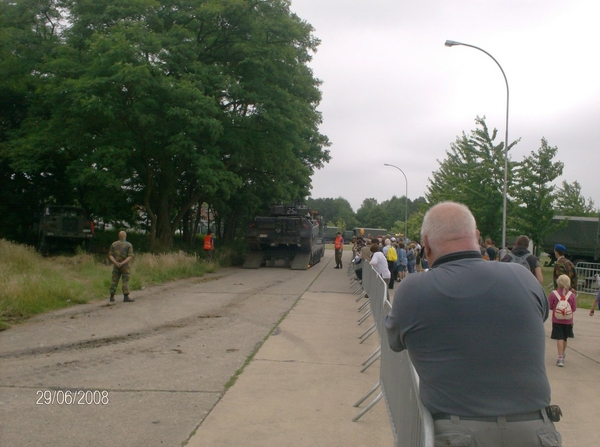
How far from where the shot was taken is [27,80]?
2692cm

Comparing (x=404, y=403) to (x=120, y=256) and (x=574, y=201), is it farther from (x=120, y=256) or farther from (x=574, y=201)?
(x=574, y=201)

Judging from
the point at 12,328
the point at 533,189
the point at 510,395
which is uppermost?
the point at 533,189

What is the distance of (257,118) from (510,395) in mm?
24198

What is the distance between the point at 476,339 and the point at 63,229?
82.8 feet

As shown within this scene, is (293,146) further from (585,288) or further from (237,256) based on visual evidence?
(585,288)

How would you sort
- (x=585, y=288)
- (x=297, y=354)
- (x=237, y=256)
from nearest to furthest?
(x=297, y=354) → (x=585, y=288) → (x=237, y=256)

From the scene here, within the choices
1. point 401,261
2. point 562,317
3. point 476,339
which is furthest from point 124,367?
point 401,261

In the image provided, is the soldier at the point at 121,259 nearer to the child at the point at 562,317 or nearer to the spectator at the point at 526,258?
the spectator at the point at 526,258

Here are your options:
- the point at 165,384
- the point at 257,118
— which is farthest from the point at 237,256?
the point at 165,384

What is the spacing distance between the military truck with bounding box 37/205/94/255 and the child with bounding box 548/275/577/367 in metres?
21.2

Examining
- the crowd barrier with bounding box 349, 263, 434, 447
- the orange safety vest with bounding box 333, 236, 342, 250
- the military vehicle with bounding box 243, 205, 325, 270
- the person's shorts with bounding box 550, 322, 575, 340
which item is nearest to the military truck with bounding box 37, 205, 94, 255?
the military vehicle with bounding box 243, 205, 325, 270

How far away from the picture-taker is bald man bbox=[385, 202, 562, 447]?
8.12ft

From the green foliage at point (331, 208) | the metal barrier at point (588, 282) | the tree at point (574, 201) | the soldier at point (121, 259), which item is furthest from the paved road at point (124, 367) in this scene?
the green foliage at point (331, 208)

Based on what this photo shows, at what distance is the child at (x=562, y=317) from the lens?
8.71 metres
